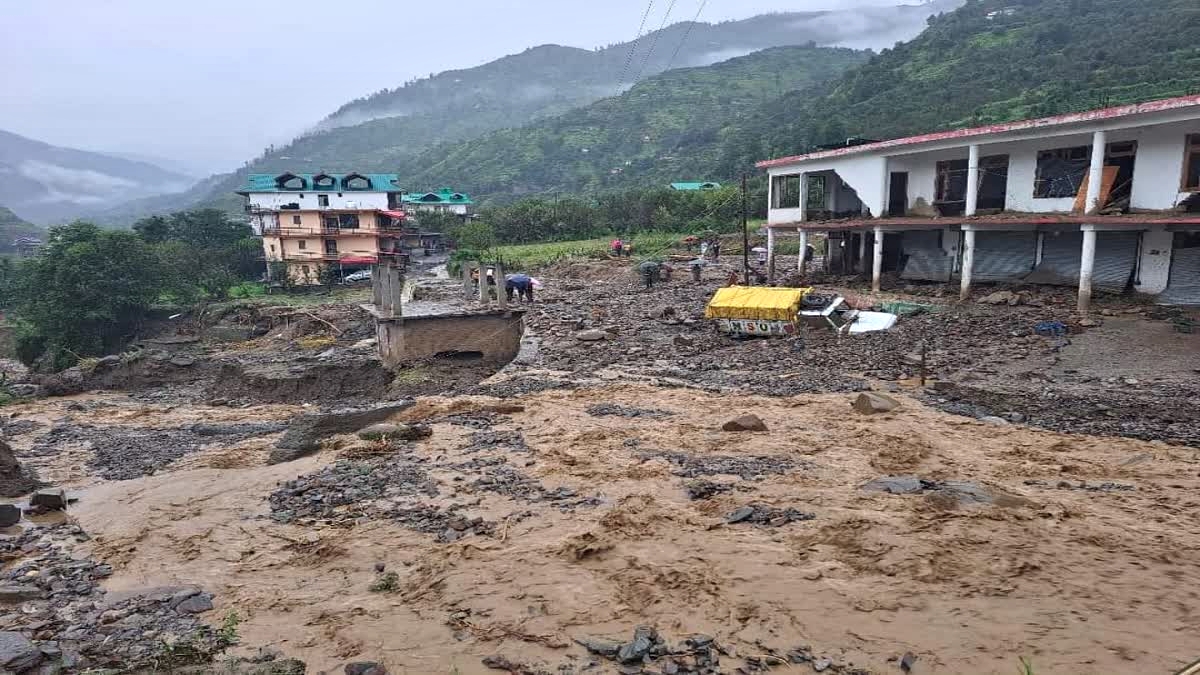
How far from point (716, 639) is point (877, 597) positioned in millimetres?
1668

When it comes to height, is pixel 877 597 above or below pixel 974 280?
below

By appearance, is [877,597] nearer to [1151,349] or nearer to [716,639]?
[716,639]

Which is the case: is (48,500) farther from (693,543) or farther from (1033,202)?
(1033,202)

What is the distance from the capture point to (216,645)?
18.8ft

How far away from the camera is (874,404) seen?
1178 cm

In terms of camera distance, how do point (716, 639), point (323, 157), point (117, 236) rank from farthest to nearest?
point (323, 157) → point (117, 236) → point (716, 639)

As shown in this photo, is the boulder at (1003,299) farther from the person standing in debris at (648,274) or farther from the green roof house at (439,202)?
the green roof house at (439,202)

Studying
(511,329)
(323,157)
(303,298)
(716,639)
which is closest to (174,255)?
(303,298)

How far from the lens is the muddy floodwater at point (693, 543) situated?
18.6 ft

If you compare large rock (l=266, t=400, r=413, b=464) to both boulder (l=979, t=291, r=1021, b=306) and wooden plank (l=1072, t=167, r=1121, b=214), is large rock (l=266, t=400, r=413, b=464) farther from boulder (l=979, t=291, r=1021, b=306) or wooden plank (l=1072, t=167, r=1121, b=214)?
wooden plank (l=1072, t=167, r=1121, b=214)

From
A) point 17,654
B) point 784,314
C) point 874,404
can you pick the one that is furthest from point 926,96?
point 17,654

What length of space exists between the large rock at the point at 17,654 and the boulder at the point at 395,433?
20.8ft

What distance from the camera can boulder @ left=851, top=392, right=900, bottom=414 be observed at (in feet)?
38.6

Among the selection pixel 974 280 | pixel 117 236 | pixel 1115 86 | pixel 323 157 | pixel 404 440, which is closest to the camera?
pixel 404 440
